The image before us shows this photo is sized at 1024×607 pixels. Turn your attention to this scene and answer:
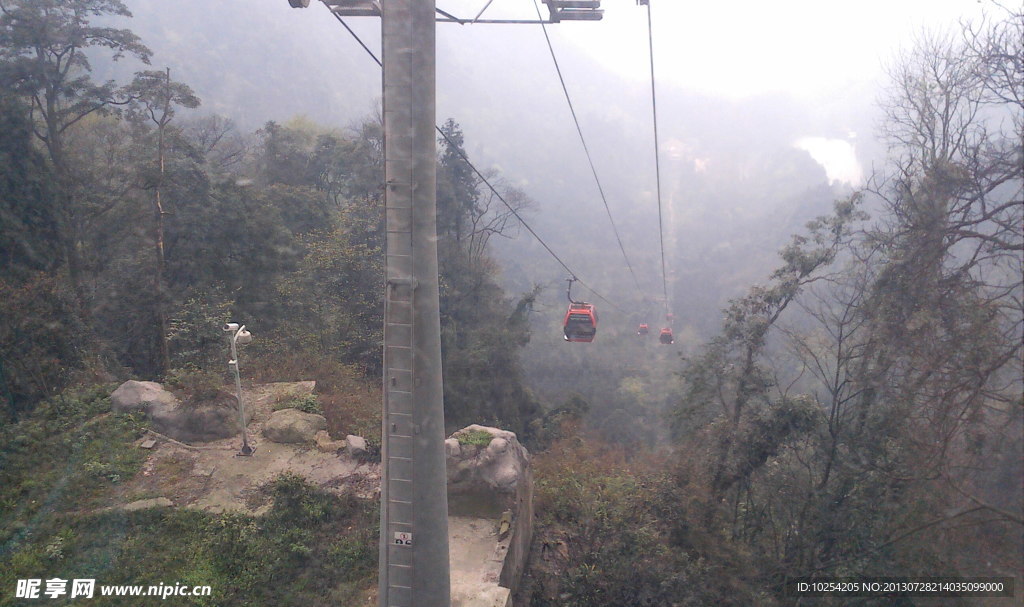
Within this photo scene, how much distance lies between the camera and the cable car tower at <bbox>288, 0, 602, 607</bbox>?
362 centimetres

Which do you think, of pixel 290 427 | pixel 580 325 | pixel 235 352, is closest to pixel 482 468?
pixel 290 427

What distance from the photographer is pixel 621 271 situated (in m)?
55.1

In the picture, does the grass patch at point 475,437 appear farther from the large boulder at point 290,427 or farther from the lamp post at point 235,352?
the lamp post at point 235,352

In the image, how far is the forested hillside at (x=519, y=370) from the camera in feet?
20.6

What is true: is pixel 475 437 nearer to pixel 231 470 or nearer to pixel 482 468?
pixel 482 468

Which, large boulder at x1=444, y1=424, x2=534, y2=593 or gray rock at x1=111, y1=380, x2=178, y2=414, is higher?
gray rock at x1=111, y1=380, x2=178, y2=414

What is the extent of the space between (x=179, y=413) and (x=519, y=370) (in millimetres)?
13988

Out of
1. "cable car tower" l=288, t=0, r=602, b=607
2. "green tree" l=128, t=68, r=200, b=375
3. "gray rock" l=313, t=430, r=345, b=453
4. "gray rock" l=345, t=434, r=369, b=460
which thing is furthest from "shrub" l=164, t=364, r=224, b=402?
"cable car tower" l=288, t=0, r=602, b=607

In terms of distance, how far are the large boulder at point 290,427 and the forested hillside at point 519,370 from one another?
0.66 meters

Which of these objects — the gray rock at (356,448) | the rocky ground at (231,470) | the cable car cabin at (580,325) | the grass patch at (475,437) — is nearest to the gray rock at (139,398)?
the rocky ground at (231,470)

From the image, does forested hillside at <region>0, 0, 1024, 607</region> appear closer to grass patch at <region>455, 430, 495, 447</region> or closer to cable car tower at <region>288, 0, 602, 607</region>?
grass patch at <region>455, 430, 495, 447</region>

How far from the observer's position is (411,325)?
371 cm

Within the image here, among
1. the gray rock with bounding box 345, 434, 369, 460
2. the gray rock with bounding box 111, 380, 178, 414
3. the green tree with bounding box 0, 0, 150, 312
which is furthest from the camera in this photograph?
the green tree with bounding box 0, 0, 150, 312

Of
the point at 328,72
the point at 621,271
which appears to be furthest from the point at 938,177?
the point at 328,72
